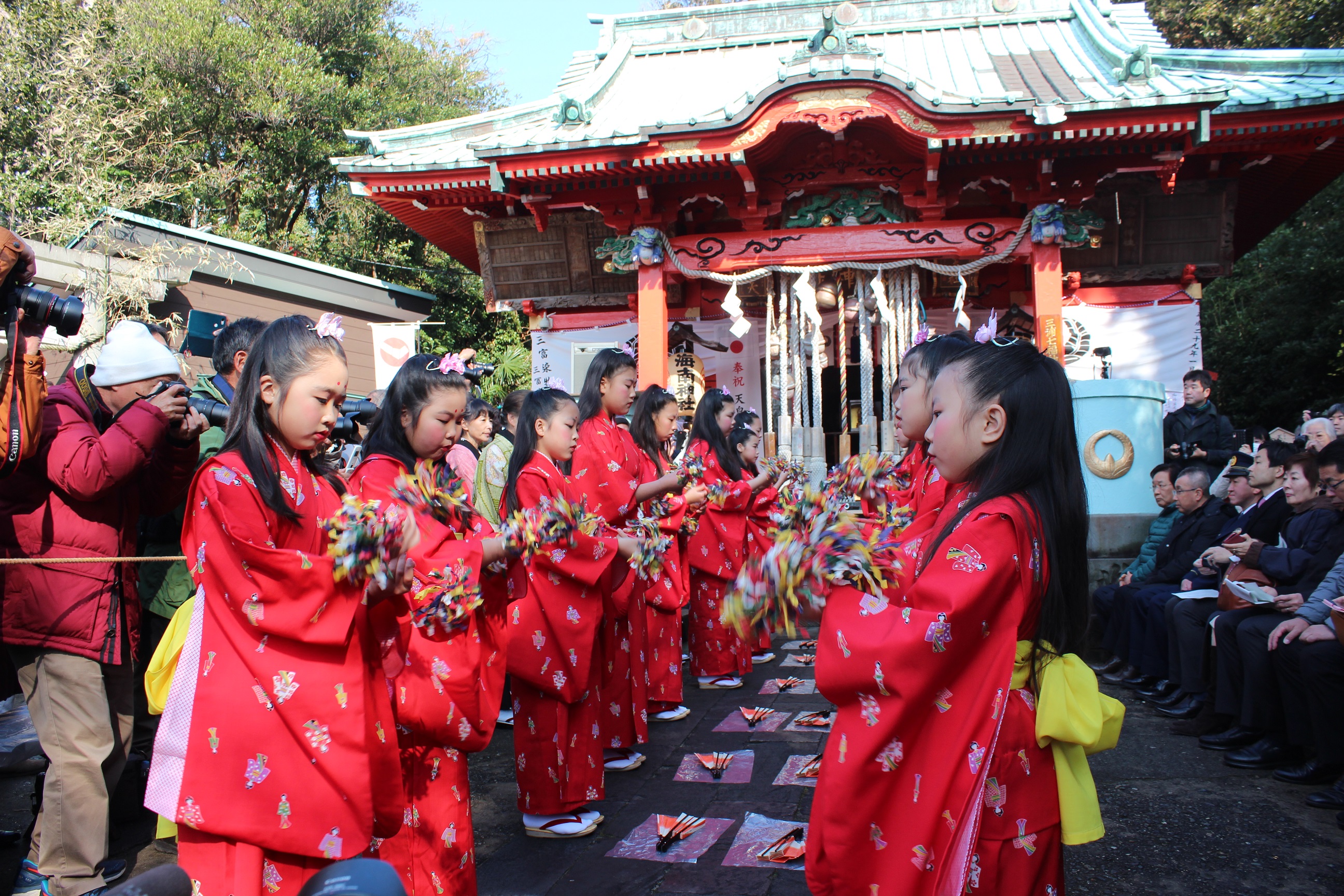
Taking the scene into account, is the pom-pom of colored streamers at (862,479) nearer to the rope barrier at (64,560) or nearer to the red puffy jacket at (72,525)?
the rope barrier at (64,560)

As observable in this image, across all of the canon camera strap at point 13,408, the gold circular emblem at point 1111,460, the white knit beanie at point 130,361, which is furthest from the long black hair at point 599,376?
the gold circular emblem at point 1111,460

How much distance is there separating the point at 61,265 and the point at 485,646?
9946mm

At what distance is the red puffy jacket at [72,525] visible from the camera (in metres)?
3.02

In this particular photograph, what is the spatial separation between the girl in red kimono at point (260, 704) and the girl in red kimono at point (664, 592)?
3.17 metres

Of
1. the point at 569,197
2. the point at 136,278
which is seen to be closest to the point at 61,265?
the point at 136,278

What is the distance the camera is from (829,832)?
6.34 feet

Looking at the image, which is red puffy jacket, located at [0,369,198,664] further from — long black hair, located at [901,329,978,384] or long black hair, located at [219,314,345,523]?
long black hair, located at [901,329,978,384]

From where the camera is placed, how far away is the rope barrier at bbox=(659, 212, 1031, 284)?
30.5 ft

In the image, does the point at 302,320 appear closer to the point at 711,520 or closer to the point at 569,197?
the point at 711,520

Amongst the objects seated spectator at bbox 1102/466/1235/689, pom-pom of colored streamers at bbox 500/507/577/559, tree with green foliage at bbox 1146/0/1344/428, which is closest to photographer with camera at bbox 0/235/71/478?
pom-pom of colored streamers at bbox 500/507/577/559

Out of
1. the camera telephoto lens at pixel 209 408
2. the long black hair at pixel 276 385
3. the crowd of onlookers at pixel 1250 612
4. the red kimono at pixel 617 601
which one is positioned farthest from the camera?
the red kimono at pixel 617 601

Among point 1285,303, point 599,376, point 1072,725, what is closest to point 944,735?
point 1072,725

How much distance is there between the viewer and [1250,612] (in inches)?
180

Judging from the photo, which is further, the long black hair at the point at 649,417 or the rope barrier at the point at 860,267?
the rope barrier at the point at 860,267
